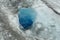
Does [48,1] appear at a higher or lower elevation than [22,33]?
higher

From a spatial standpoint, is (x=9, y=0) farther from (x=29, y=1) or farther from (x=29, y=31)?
(x=29, y=31)

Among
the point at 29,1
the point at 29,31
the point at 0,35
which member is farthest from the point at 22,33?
the point at 29,1

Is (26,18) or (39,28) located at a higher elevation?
(26,18)

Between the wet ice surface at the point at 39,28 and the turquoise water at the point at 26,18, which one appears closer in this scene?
the wet ice surface at the point at 39,28

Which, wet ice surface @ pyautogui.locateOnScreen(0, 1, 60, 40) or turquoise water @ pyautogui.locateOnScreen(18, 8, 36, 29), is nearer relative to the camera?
wet ice surface @ pyautogui.locateOnScreen(0, 1, 60, 40)
